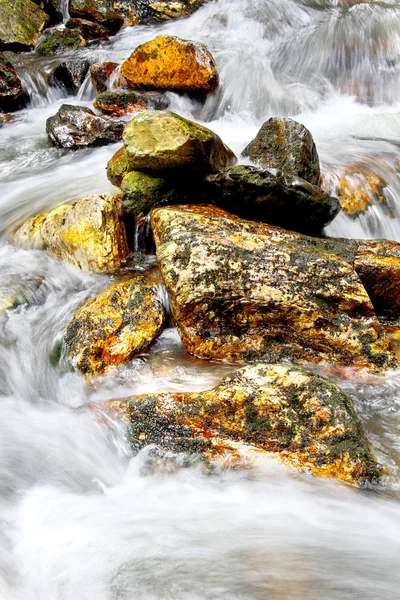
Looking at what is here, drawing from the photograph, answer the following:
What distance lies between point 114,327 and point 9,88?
9011mm

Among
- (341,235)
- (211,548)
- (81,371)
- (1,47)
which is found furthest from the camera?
(1,47)

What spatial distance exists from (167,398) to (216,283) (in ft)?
3.78

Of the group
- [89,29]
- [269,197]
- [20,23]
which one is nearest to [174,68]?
[269,197]

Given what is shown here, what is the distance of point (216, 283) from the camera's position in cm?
388

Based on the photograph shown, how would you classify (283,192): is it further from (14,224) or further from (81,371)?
(14,224)

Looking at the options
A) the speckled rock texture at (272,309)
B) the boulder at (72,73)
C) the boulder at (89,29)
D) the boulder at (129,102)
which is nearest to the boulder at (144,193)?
the speckled rock texture at (272,309)

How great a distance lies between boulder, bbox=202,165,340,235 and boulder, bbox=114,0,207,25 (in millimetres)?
12064

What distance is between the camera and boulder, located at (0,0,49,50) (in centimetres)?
1320

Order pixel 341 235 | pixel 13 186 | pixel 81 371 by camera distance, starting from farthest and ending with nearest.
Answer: pixel 13 186 → pixel 341 235 → pixel 81 371

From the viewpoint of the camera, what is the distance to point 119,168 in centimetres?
554

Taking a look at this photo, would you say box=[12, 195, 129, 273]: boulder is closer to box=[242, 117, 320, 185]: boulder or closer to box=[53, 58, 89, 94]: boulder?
box=[242, 117, 320, 185]: boulder

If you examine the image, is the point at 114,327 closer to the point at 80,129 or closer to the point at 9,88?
the point at 80,129

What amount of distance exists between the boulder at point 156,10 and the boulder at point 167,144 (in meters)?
11.5

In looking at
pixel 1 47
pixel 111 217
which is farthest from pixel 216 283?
pixel 1 47
